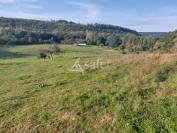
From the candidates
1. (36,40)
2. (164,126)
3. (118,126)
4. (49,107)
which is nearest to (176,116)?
(164,126)

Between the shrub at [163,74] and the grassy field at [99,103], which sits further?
the shrub at [163,74]

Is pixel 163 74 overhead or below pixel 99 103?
overhead

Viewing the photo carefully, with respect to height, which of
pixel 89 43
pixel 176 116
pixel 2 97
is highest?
pixel 176 116

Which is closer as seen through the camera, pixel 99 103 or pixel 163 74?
pixel 99 103

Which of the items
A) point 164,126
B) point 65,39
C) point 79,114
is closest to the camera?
point 164,126

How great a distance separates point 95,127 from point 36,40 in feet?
378

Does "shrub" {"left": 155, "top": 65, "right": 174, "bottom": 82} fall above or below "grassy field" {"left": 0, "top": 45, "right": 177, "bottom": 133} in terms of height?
above

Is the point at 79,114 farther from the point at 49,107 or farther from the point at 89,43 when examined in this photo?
the point at 89,43

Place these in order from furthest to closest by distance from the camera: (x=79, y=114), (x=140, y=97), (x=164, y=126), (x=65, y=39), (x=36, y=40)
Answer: (x=65, y=39), (x=36, y=40), (x=140, y=97), (x=79, y=114), (x=164, y=126)

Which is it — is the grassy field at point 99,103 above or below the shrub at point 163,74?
below

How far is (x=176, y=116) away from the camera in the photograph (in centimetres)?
1259

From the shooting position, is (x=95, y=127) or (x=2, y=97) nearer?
(x=95, y=127)

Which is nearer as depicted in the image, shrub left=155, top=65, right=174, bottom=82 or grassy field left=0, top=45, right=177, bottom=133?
grassy field left=0, top=45, right=177, bottom=133

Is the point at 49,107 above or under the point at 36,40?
above
